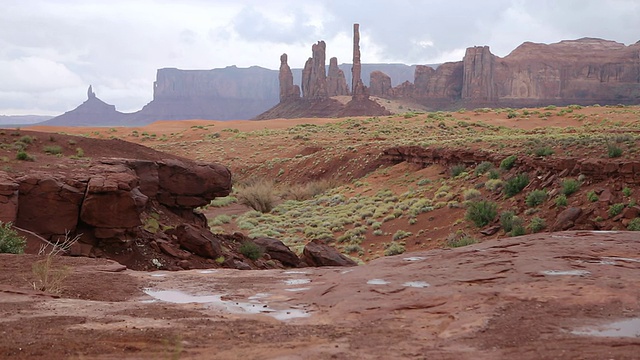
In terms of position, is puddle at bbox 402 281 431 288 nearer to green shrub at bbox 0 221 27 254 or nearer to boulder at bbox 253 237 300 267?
green shrub at bbox 0 221 27 254

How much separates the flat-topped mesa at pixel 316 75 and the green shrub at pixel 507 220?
10863cm

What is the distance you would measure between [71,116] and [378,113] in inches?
4408

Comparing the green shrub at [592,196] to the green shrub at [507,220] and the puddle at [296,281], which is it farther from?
the puddle at [296,281]

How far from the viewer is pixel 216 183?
20.4 m

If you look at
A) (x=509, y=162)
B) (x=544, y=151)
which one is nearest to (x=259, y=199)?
(x=509, y=162)

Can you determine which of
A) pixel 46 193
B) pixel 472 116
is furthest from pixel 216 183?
pixel 472 116

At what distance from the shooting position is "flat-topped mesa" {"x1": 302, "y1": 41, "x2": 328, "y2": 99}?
5094 inches

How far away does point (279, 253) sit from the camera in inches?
729

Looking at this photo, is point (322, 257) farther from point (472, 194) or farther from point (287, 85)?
point (287, 85)

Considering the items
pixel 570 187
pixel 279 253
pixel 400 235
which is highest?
pixel 570 187

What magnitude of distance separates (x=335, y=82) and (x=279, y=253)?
11678 centimetres

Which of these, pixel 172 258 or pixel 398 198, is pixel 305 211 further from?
pixel 172 258

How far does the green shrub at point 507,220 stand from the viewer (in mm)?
20219

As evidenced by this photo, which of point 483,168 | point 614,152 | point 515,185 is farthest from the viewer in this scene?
point 483,168
